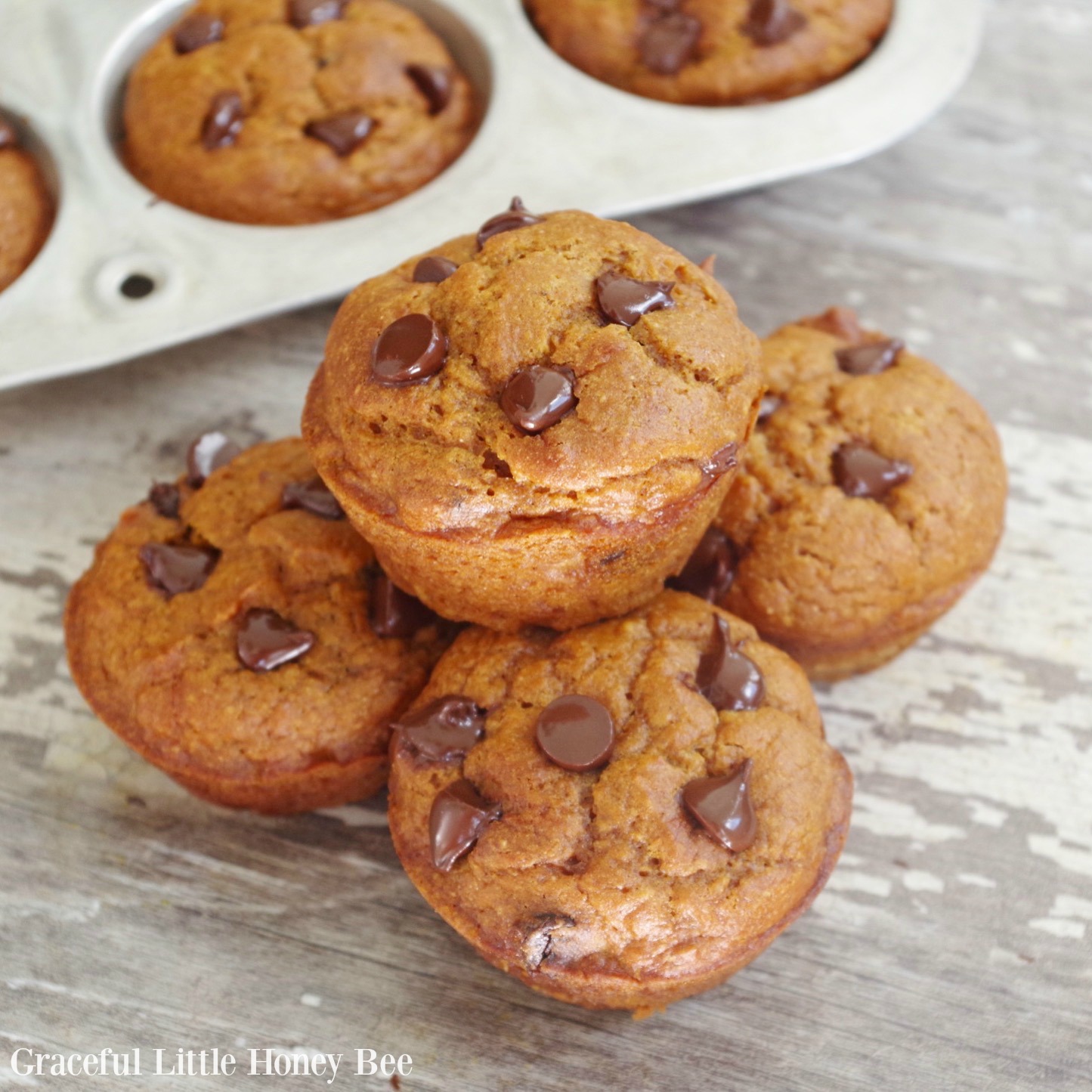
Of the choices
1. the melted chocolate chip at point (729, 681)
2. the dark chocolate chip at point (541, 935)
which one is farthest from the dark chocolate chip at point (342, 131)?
the dark chocolate chip at point (541, 935)

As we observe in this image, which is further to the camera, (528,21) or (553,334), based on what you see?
(528,21)

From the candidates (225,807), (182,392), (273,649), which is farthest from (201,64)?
(225,807)

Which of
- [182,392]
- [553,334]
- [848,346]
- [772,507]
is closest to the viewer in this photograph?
[553,334]

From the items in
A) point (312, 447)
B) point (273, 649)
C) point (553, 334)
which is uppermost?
point (553, 334)

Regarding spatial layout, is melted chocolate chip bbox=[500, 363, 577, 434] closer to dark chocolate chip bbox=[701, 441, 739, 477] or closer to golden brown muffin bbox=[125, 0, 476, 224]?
dark chocolate chip bbox=[701, 441, 739, 477]

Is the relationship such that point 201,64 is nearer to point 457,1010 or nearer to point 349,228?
point 349,228

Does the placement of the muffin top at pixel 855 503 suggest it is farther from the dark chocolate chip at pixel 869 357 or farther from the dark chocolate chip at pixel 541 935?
the dark chocolate chip at pixel 541 935

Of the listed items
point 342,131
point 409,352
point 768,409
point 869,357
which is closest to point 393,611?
point 409,352
